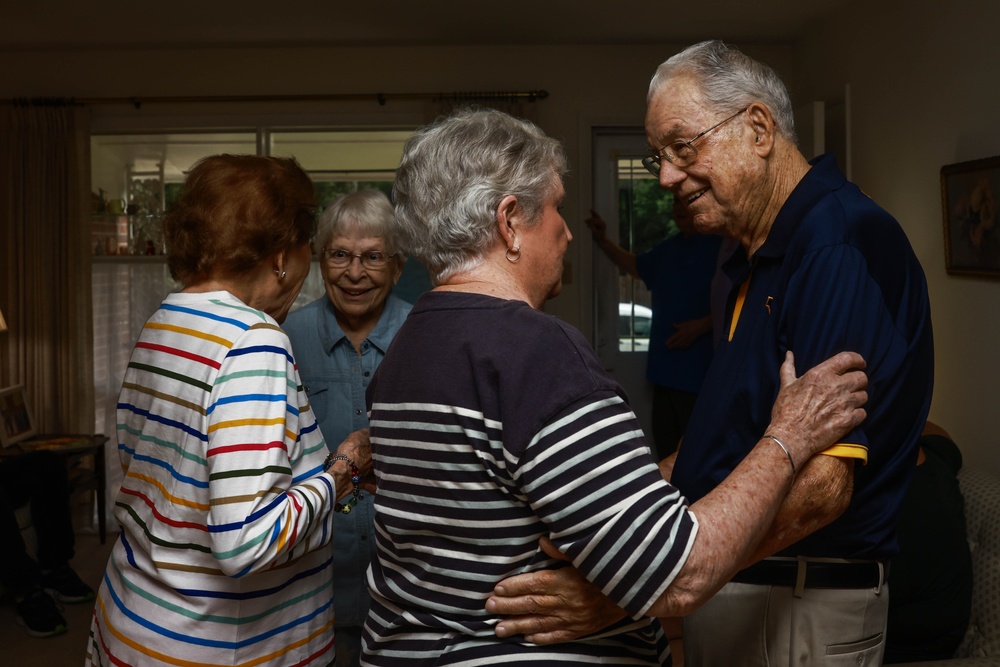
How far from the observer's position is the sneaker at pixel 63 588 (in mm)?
4254

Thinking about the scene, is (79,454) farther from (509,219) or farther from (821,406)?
(821,406)

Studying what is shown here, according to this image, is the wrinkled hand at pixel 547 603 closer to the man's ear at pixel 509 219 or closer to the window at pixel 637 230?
the man's ear at pixel 509 219

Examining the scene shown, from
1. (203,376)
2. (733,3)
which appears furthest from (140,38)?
(203,376)

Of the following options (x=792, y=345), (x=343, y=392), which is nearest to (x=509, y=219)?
(x=792, y=345)

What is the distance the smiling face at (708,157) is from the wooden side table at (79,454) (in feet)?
13.6

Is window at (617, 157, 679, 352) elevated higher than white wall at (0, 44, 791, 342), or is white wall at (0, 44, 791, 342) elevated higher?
white wall at (0, 44, 791, 342)

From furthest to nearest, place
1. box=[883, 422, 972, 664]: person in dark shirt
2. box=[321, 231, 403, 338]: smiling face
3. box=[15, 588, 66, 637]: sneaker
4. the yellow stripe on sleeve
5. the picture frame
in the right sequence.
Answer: the picture frame, box=[15, 588, 66, 637]: sneaker, box=[883, 422, 972, 664]: person in dark shirt, box=[321, 231, 403, 338]: smiling face, the yellow stripe on sleeve

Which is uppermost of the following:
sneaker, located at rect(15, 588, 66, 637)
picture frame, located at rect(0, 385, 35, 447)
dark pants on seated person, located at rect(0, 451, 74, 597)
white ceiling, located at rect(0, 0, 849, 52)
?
white ceiling, located at rect(0, 0, 849, 52)

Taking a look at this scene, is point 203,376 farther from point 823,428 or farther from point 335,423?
point 823,428

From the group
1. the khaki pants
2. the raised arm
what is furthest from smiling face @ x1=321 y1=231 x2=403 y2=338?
the raised arm

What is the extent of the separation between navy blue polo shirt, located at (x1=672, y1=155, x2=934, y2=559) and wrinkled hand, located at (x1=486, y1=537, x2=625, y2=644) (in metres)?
0.41

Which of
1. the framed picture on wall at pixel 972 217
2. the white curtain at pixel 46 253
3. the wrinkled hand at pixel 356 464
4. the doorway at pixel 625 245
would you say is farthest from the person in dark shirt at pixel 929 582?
the white curtain at pixel 46 253

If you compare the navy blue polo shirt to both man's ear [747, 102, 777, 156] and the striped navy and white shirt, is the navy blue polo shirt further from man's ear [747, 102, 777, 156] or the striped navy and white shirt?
the striped navy and white shirt

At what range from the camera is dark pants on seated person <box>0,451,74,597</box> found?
4203mm
